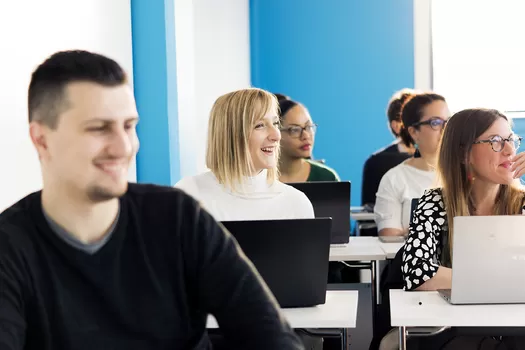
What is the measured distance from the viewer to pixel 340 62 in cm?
761

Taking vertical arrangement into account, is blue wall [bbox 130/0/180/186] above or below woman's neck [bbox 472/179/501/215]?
above

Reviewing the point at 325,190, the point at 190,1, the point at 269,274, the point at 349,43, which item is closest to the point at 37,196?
the point at 269,274

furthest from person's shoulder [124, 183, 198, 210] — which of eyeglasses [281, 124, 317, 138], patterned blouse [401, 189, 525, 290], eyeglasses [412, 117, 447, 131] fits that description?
eyeglasses [412, 117, 447, 131]

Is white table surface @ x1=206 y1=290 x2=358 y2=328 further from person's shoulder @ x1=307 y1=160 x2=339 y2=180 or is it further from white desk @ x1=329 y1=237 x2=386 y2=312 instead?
person's shoulder @ x1=307 y1=160 x2=339 y2=180

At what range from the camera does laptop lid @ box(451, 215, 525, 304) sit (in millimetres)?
2412

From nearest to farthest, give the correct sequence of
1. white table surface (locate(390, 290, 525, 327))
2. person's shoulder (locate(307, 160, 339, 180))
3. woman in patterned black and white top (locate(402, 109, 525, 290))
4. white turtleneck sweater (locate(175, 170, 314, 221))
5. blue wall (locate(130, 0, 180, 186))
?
white table surface (locate(390, 290, 525, 327)), woman in patterned black and white top (locate(402, 109, 525, 290)), white turtleneck sweater (locate(175, 170, 314, 221)), blue wall (locate(130, 0, 180, 186)), person's shoulder (locate(307, 160, 339, 180))

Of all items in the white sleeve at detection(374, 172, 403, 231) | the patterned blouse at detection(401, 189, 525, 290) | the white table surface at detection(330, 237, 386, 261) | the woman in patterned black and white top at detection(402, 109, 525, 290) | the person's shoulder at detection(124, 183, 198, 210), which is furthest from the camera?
the white sleeve at detection(374, 172, 403, 231)

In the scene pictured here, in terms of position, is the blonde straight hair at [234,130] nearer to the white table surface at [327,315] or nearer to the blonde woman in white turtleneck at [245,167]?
the blonde woman in white turtleneck at [245,167]

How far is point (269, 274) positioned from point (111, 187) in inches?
40.8

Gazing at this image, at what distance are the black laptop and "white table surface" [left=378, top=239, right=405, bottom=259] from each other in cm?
128

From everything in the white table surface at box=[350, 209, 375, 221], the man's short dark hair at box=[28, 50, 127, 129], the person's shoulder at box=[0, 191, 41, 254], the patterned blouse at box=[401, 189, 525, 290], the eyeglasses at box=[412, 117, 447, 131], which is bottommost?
the white table surface at box=[350, 209, 375, 221]

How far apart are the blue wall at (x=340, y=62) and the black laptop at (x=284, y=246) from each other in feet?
17.3

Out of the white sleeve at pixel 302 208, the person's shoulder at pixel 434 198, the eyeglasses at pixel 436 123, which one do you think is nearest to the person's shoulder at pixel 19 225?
the white sleeve at pixel 302 208

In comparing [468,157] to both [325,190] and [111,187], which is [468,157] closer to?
[325,190]
